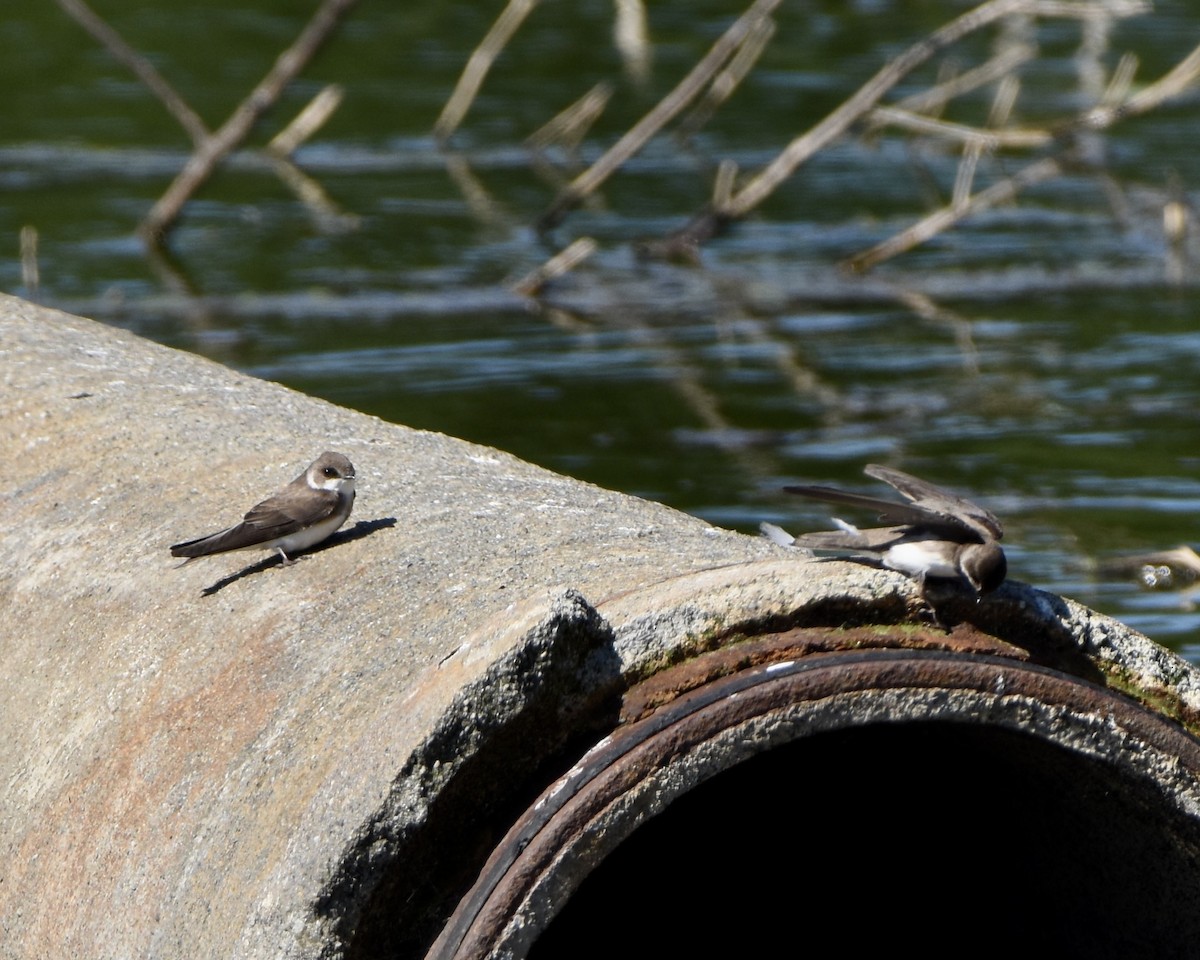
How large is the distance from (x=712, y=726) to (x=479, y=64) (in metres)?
13.6

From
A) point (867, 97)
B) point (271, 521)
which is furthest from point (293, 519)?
point (867, 97)

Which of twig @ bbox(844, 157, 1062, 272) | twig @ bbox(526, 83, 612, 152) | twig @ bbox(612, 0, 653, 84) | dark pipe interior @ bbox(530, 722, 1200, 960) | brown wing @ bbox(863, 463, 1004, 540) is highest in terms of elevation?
brown wing @ bbox(863, 463, 1004, 540)

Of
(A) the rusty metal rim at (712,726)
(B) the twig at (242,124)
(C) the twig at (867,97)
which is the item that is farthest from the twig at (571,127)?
(A) the rusty metal rim at (712,726)

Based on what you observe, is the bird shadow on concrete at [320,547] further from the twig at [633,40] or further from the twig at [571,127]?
the twig at [633,40]

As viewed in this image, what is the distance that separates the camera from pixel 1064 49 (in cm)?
2417

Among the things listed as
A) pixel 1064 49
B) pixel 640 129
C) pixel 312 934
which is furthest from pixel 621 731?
pixel 1064 49

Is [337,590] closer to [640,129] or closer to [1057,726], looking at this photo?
[1057,726]

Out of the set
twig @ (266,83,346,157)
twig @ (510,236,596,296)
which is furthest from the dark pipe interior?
twig @ (266,83,346,157)

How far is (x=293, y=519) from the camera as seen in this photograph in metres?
3.56

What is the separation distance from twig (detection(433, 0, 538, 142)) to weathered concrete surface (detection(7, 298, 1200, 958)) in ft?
31.8

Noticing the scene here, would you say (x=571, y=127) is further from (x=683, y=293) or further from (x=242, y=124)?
(x=242, y=124)

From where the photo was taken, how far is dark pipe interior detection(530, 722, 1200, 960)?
3.50m

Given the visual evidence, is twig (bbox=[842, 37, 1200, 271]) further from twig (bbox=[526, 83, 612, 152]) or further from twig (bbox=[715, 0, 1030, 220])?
twig (bbox=[526, 83, 612, 152])

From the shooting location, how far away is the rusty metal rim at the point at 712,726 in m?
2.89
